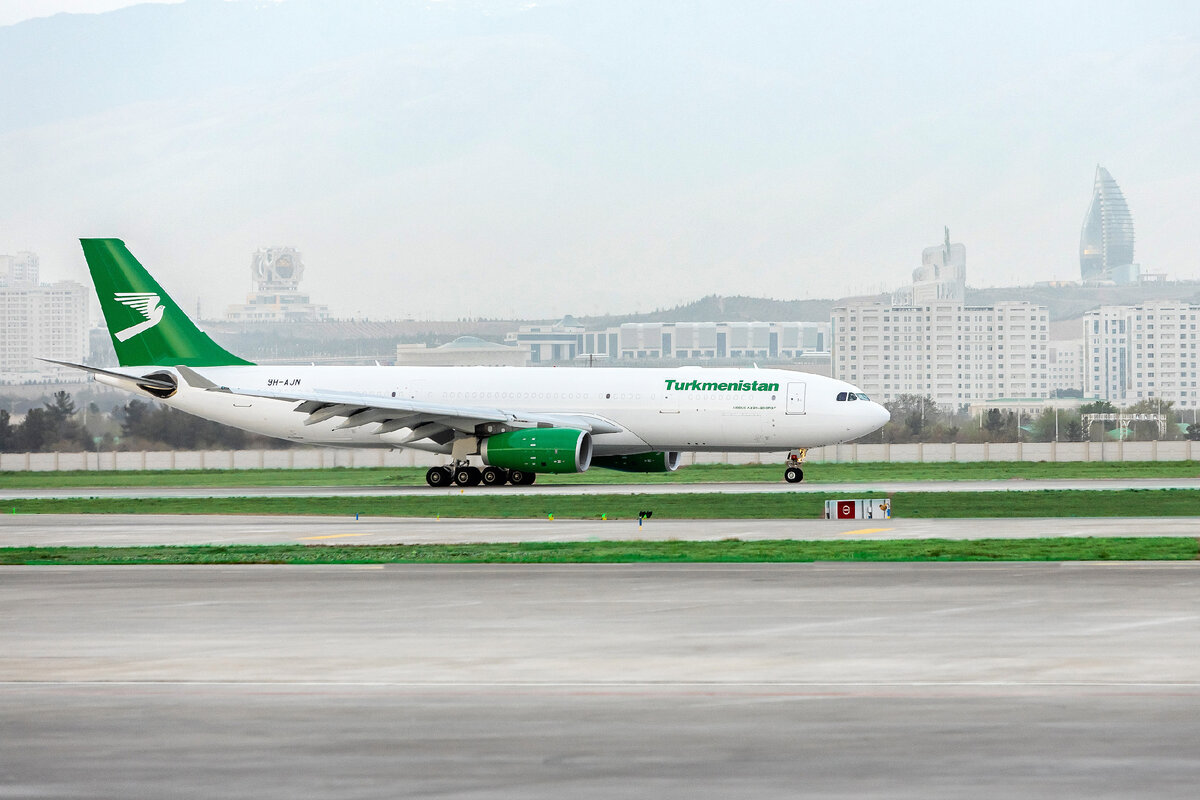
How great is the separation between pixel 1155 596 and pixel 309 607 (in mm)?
10219

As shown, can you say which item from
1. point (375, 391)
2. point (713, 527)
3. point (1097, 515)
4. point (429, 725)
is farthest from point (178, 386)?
point (429, 725)

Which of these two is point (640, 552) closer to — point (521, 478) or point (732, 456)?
point (521, 478)

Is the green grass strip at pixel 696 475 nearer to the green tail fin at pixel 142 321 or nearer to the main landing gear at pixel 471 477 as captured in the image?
the main landing gear at pixel 471 477

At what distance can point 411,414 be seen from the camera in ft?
169

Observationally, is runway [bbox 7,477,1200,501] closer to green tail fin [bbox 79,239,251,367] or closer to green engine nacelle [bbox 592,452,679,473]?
green engine nacelle [bbox 592,452,679,473]

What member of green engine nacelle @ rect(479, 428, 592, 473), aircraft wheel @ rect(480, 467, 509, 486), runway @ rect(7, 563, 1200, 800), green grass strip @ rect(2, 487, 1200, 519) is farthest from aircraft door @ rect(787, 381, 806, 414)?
runway @ rect(7, 563, 1200, 800)

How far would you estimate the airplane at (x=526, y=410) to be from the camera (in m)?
51.3

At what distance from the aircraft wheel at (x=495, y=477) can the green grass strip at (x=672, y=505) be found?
6485 millimetres

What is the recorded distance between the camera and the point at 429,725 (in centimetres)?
1114

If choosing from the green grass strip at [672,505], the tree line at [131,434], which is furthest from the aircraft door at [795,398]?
the tree line at [131,434]

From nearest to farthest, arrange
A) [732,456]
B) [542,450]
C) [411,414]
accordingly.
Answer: [542,450] → [411,414] → [732,456]

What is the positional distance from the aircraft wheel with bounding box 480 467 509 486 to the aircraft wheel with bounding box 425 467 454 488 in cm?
121

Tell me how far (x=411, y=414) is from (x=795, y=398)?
42.1ft

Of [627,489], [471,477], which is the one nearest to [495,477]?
[471,477]
